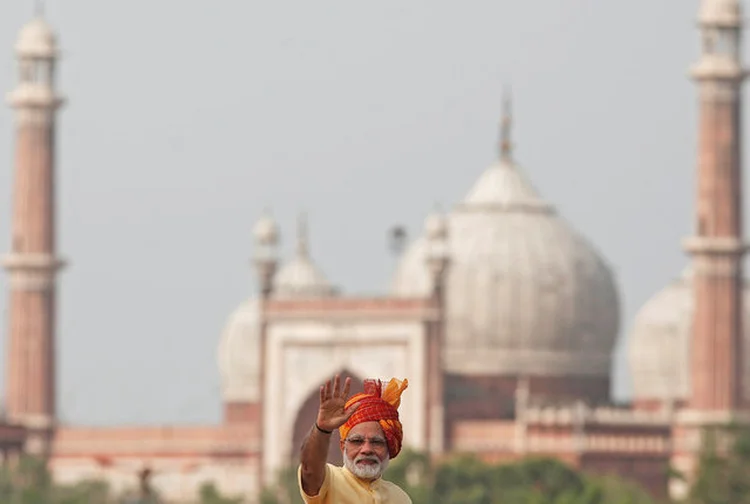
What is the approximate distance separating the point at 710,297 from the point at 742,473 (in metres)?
8.82

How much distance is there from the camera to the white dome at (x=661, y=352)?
64.1 meters

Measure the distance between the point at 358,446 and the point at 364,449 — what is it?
0.02 meters

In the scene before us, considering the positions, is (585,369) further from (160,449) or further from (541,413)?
(160,449)

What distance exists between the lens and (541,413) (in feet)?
200

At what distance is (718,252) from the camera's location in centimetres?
5791

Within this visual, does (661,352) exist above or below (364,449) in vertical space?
below

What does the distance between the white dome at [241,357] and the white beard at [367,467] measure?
61229 millimetres

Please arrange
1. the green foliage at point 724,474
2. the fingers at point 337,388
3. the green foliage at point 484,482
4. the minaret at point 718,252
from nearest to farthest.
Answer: the fingers at point 337,388, the green foliage at point 724,474, the green foliage at point 484,482, the minaret at point 718,252

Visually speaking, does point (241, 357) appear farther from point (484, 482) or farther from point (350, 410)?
point (350, 410)

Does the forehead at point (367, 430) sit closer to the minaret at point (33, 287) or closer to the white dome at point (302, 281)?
the minaret at point (33, 287)

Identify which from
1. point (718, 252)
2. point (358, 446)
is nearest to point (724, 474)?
point (718, 252)

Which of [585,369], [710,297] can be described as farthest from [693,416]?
[585,369]

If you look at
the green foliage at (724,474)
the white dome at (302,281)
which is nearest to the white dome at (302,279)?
the white dome at (302,281)

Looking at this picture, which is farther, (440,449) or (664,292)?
(664,292)
